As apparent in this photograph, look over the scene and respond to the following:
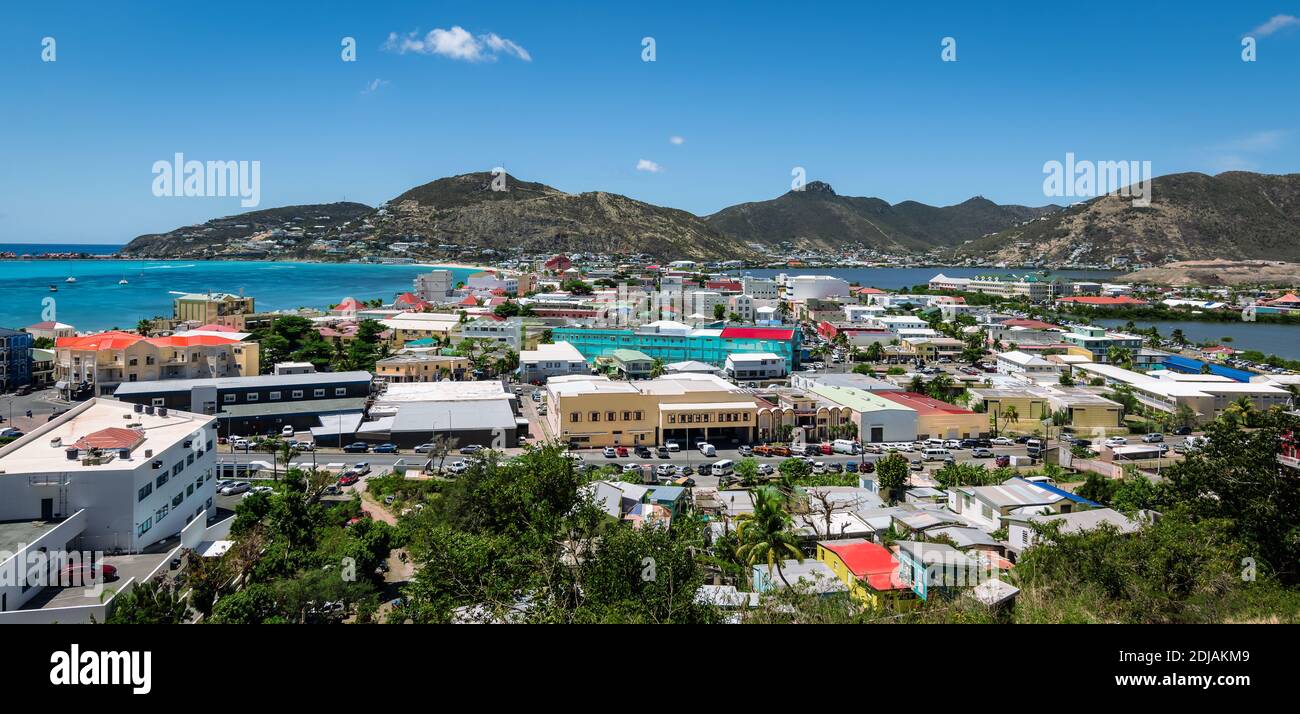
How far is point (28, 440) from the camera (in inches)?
369

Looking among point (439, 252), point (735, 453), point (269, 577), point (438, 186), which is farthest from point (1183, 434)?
point (438, 186)

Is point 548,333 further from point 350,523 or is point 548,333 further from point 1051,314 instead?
point 1051,314

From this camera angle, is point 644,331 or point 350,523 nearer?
point 350,523

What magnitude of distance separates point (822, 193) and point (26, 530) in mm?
154136

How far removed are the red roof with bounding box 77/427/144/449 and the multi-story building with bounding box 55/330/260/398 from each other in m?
9.62

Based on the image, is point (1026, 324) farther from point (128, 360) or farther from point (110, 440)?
point (110, 440)

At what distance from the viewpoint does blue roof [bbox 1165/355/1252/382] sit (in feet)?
69.2

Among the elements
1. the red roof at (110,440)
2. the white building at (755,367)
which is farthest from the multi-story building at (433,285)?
the red roof at (110,440)

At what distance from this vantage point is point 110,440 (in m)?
8.95

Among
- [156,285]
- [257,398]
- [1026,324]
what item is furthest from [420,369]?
[156,285]

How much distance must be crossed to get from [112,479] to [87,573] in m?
1.12

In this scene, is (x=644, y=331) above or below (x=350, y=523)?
above

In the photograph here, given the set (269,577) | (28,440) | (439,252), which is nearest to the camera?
(269,577)
